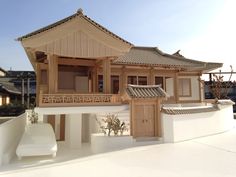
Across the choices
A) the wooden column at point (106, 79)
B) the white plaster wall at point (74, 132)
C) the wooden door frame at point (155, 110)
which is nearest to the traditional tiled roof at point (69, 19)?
the wooden column at point (106, 79)

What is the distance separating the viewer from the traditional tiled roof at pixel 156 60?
17.1 meters

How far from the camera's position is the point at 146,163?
8.04 metres

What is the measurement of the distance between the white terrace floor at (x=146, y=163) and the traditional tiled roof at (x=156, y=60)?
7.76 m

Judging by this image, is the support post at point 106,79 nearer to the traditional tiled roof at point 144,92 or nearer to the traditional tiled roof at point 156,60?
the traditional tiled roof at point 144,92

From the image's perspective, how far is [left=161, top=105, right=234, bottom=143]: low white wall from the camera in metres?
11.4

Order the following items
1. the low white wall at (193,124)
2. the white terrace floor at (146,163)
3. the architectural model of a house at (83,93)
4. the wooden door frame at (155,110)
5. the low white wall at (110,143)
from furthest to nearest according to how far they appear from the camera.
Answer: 1. the low white wall at (193,124)
2. the wooden door frame at (155,110)
3. the architectural model of a house at (83,93)
4. the low white wall at (110,143)
5. the white terrace floor at (146,163)

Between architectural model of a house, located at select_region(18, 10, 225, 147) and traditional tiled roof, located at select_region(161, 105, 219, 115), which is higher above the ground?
architectural model of a house, located at select_region(18, 10, 225, 147)

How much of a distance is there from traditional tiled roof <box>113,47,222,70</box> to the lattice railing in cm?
458

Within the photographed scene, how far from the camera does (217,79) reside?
18188 mm

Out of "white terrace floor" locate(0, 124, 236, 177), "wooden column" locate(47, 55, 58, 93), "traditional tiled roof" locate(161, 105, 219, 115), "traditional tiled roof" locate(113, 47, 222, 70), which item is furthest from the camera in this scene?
"traditional tiled roof" locate(113, 47, 222, 70)

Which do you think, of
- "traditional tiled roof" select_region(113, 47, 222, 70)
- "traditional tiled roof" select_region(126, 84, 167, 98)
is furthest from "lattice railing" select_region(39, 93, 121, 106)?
"traditional tiled roof" select_region(113, 47, 222, 70)

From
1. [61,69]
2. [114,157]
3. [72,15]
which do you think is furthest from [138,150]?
[61,69]

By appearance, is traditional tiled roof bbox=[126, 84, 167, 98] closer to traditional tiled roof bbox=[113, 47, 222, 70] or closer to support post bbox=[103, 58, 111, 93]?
support post bbox=[103, 58, 111, 93]

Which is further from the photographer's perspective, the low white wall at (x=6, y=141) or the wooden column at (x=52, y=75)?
the wooden column at (x=52, y=75)
